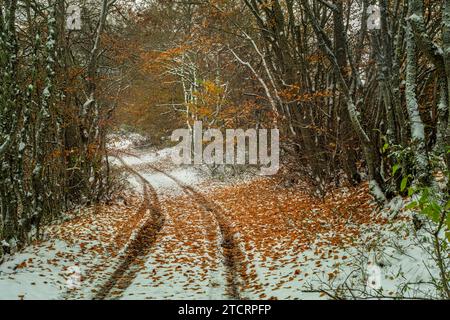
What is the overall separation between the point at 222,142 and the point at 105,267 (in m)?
14.6

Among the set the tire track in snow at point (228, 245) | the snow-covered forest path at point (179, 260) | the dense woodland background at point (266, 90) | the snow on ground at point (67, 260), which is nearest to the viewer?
the snow on ground at point (67, 260)

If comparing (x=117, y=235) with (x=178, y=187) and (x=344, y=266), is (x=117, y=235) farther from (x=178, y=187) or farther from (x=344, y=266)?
(x=178, y=187)

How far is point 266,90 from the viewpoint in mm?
14625

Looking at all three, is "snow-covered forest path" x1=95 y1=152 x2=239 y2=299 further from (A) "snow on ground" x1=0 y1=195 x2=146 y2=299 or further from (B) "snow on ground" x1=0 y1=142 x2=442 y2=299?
(A) "snow on ground" x1=0 y1=195 x2=146 y2=299

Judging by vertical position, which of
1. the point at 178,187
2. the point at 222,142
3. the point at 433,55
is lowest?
the point at 178,187

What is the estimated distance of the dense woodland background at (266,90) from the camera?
24.2 feet

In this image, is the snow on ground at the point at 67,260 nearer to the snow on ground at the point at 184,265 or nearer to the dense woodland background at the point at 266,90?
the dense woodland background at the point at 266,90

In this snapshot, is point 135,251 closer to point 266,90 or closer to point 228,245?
point 228,245

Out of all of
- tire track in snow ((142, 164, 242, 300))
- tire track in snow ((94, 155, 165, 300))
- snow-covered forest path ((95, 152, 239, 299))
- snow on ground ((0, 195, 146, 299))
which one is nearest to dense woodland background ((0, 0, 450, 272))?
snow on ground ((0, 195, 146, 299))

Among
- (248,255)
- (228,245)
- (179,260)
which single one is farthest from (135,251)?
(248,255)

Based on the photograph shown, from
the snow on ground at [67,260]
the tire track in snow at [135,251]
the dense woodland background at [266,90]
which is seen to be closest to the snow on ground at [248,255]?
the snow on ground at [67,260]

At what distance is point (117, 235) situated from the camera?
1112 centimetres

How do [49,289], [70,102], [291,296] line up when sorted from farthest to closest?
[70,102] → [49,289] → [291,296]

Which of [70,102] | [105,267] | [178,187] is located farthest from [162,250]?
[178,187]
